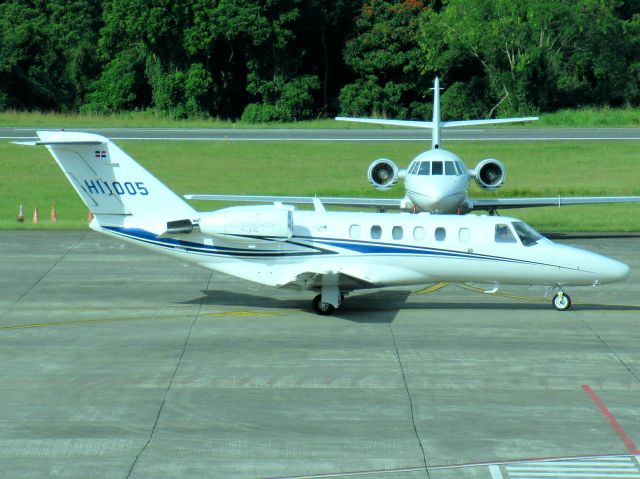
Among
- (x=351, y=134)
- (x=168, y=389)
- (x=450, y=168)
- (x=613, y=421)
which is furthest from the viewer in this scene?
(x=351, y=134)

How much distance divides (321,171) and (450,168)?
22.3m

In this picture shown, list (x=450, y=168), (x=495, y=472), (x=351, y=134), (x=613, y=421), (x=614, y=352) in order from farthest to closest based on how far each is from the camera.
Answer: (x=351, y=134) < (x=450, y=168) < (x=614, y=352) < (x=613, y=421) < (x=495, y=472)

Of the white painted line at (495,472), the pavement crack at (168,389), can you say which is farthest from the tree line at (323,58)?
the white painted line at (495,472)

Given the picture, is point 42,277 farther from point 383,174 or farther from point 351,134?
point 351,134

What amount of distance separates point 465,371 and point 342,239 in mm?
5475

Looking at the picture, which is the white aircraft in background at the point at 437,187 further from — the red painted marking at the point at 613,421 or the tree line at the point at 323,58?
the tree line at the point at 323,58

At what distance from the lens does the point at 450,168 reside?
99.9 feet

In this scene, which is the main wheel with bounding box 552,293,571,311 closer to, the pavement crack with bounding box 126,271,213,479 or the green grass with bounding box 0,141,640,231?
the pavement crack with bounding box 126,271,213,479

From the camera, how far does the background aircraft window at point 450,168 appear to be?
30312 mm

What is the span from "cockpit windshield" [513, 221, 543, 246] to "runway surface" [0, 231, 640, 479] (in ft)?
5.06

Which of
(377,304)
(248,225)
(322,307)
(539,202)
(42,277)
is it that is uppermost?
(248,225)

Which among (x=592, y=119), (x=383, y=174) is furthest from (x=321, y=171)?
(x=592, y=119)

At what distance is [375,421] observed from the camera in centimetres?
1409

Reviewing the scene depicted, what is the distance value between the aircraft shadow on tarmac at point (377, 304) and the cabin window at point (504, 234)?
170 cm
